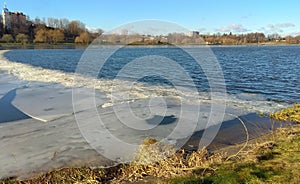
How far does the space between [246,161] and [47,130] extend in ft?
20.3

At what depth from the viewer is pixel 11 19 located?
16188 cm

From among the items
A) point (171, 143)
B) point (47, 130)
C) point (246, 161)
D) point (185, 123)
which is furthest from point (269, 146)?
point (47, 130)

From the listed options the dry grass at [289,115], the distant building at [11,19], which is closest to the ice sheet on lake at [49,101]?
the dry grass at [289,115]

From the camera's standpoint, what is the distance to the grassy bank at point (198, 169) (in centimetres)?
505

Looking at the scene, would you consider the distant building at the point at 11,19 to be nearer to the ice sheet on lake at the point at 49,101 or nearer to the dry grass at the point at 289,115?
the ice sheet on lake at the point at 49,101

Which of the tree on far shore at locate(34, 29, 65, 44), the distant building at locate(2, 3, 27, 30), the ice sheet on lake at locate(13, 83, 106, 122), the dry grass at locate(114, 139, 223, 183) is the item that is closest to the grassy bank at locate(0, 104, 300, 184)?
the dry grass at locate(114, 139, 223, 183)

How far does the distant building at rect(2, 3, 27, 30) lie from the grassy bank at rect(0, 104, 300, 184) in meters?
153

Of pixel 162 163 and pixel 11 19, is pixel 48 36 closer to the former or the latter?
pixel 11 19

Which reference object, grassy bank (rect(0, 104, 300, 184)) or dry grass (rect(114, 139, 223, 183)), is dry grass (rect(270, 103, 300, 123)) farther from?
dry grass (rect(114, 139, 223, 183))

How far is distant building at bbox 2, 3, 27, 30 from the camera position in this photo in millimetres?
145225

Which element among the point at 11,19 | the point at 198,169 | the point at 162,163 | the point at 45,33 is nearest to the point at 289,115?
the point at 198,169

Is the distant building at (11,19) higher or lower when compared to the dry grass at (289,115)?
higher

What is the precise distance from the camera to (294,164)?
5.39 meters

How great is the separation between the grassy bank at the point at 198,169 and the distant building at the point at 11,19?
504ft
